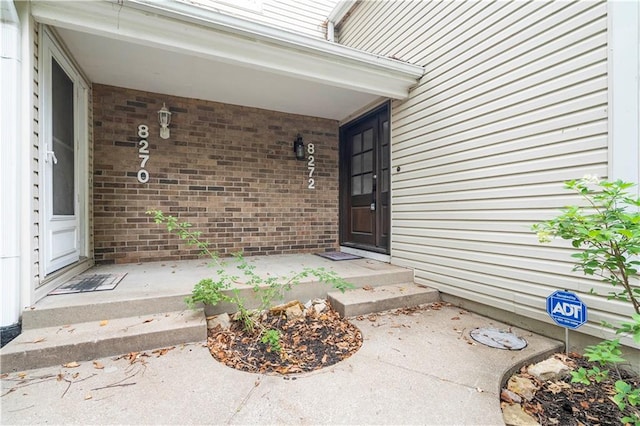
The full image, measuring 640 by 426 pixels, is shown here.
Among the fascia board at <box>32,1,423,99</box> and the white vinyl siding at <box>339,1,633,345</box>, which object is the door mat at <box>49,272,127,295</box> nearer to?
the fascia board at <box>32,1,423,99</box>

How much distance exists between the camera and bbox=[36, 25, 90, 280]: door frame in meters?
2.45

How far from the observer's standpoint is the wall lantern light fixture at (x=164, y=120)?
4082 millimetres

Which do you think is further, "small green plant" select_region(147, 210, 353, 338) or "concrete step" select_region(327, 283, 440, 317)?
"concrete step" select_region(327, 283, 440, 317)

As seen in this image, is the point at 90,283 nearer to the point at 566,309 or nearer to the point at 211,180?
the point at 211,180

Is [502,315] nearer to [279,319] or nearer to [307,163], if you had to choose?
[279,319]

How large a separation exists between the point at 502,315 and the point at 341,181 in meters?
3.40

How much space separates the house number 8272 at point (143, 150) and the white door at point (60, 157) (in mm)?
682

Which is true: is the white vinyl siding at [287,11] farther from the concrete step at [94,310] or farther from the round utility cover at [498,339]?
the round utility cover at [498,339]

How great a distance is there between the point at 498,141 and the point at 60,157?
4.40 m

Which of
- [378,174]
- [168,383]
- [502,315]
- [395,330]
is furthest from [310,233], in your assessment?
[168,383]

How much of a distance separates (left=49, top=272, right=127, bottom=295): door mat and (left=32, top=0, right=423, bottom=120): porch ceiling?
2.33 metres

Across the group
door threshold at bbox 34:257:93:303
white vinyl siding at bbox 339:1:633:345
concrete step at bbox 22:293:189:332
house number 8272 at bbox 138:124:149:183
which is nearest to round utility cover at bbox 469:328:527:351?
white vinyl siding at bbox 339:1:633:345

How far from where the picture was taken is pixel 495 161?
2.76 m

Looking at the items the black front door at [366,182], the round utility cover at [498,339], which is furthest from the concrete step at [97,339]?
the black front door at [366,182]
